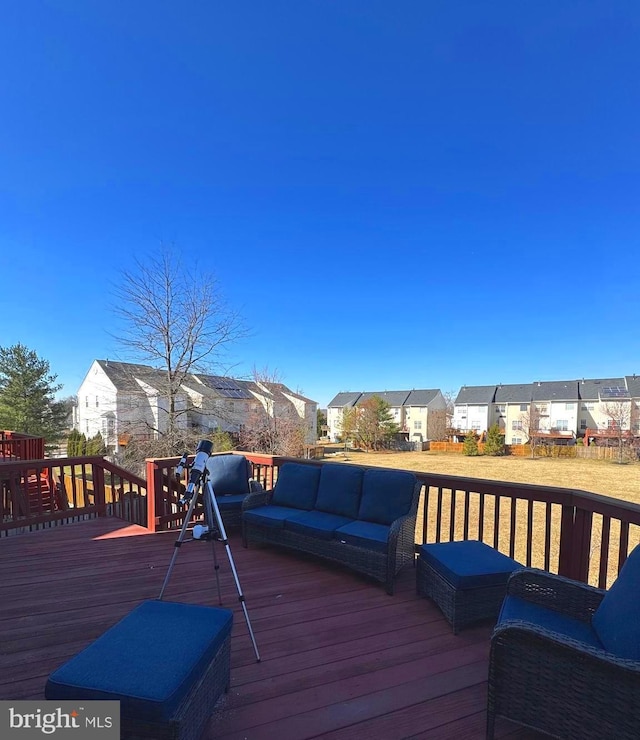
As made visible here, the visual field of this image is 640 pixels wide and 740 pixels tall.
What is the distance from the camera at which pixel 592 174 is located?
7.36 meters

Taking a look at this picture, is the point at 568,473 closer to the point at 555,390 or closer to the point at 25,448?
the point at 555,390

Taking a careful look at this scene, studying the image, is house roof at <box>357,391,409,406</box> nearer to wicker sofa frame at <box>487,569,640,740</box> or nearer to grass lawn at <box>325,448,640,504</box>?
grass lawn at <box>325,448,640,504</box>

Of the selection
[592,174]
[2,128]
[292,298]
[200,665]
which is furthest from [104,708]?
[292,298]

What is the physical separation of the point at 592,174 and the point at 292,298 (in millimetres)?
9751

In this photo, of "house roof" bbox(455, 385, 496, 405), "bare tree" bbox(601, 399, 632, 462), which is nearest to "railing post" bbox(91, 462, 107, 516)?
"bare tree" bbox(601, 399, 632, 462)

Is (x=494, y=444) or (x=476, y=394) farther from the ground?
(x=476, y=394)

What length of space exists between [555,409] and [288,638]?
118ft

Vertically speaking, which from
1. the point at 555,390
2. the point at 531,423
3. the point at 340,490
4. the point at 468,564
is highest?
the point at 555,390

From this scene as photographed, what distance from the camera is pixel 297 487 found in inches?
161

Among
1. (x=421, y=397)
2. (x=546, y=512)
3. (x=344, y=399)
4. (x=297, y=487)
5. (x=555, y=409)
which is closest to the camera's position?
(x=546, y=512)

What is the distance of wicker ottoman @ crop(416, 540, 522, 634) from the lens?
238 centimetres

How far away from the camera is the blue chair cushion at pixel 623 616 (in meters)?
1.45

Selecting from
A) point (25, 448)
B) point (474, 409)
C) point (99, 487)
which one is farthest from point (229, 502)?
point (474, 409)

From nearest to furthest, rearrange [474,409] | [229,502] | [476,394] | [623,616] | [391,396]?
[623,616] < [229,502] < [474,409] < [476,394] < [391,396]
